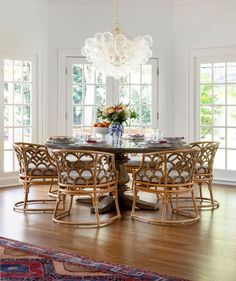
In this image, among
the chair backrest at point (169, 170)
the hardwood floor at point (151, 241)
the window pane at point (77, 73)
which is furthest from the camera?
the window pane at point (77, 73)

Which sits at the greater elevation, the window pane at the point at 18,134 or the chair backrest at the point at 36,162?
the window pane at the point at 18,134

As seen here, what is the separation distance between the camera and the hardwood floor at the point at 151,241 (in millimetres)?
3908

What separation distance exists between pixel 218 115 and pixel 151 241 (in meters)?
3.96

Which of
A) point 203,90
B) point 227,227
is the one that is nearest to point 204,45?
point 203,90

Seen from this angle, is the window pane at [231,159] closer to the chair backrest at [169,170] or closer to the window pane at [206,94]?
the window pane at [206,94]

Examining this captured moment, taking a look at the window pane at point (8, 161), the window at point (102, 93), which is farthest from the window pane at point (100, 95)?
the window pane at point (8, 161)

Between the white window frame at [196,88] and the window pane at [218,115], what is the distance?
0.29 metres

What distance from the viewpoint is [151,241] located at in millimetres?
4633

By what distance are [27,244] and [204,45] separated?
4838 mm

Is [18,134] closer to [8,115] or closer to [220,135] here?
[8,115]

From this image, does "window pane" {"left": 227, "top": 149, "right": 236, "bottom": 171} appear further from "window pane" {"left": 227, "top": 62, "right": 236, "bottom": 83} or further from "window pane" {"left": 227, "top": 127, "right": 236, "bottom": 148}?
"window pane" {"left": 227, "top": 62, "right": 236, "bottom": 83}

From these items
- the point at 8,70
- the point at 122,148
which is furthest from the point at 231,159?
the point at 8,70

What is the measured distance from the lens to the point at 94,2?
8141 millimetres

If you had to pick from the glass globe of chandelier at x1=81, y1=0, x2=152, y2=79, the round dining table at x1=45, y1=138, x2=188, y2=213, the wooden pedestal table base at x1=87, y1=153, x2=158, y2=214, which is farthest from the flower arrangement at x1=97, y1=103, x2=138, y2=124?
the glass globe of chandelier at x1=81, y1=0, x2=152, y2=79
